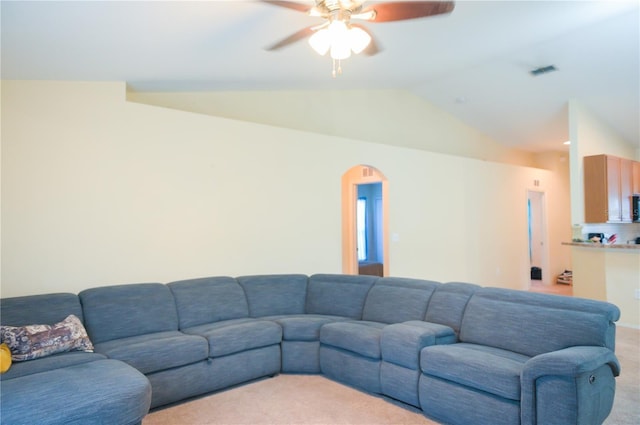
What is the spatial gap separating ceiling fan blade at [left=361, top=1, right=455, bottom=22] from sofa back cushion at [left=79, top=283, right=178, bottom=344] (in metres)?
2.77

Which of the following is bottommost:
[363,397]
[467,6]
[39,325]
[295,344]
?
[363,397]

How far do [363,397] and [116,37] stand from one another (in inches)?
126

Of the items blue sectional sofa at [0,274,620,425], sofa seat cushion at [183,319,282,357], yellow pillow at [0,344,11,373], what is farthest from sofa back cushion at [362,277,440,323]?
yellow pillow at [0,344,11,373]

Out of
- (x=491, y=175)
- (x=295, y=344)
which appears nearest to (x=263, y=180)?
(x=295, y=344)

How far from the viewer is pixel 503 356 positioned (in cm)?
268

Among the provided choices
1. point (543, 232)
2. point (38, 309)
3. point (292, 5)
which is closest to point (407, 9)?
point (292, 5)

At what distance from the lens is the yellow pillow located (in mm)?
2344

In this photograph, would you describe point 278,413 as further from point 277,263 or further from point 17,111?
point 17,111

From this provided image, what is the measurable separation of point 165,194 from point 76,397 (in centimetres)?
221

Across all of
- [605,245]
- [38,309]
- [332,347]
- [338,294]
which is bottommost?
[332,347]

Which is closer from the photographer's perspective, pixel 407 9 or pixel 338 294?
pixel 407 9

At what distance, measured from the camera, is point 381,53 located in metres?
4.18

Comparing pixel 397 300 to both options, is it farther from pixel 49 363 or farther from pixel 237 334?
pixel 49 363

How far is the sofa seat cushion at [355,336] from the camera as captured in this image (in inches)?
125
